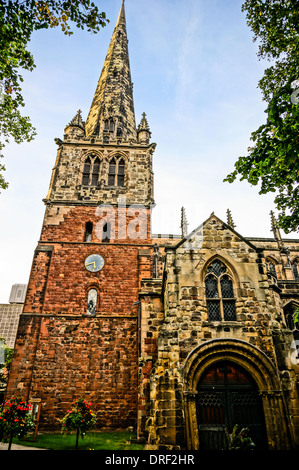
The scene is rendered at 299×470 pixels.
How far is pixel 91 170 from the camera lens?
71.8 feet

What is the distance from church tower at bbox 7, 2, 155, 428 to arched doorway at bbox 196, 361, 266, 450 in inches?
262

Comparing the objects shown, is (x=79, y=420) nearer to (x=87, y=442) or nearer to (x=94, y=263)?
(x=87, y=442)

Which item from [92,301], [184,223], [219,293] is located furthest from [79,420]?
[184,223]

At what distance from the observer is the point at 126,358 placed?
1560 centimetres

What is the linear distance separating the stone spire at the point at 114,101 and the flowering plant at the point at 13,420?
18440mm

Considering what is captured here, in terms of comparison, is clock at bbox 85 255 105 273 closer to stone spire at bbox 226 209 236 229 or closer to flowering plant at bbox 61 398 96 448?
flowering plant at bbox 61 398 96 448

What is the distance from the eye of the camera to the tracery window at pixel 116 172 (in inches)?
858

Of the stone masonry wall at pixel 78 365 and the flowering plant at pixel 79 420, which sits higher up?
the stone masonry wall at pixel 78 365

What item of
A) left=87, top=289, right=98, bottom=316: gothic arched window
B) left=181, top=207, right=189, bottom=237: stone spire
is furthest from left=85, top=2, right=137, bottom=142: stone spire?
left=87, top=289, right=98, bottom=316: gothic arched window

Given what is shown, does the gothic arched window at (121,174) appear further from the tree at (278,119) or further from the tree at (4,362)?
the tree at (4,362)

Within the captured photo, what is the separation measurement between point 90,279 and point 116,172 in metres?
8.35

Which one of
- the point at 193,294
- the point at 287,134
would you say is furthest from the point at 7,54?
the point at 193,294

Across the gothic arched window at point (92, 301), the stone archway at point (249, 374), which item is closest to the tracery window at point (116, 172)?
the gothic arched window at point (92, 301)

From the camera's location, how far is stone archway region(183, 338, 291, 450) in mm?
8578
